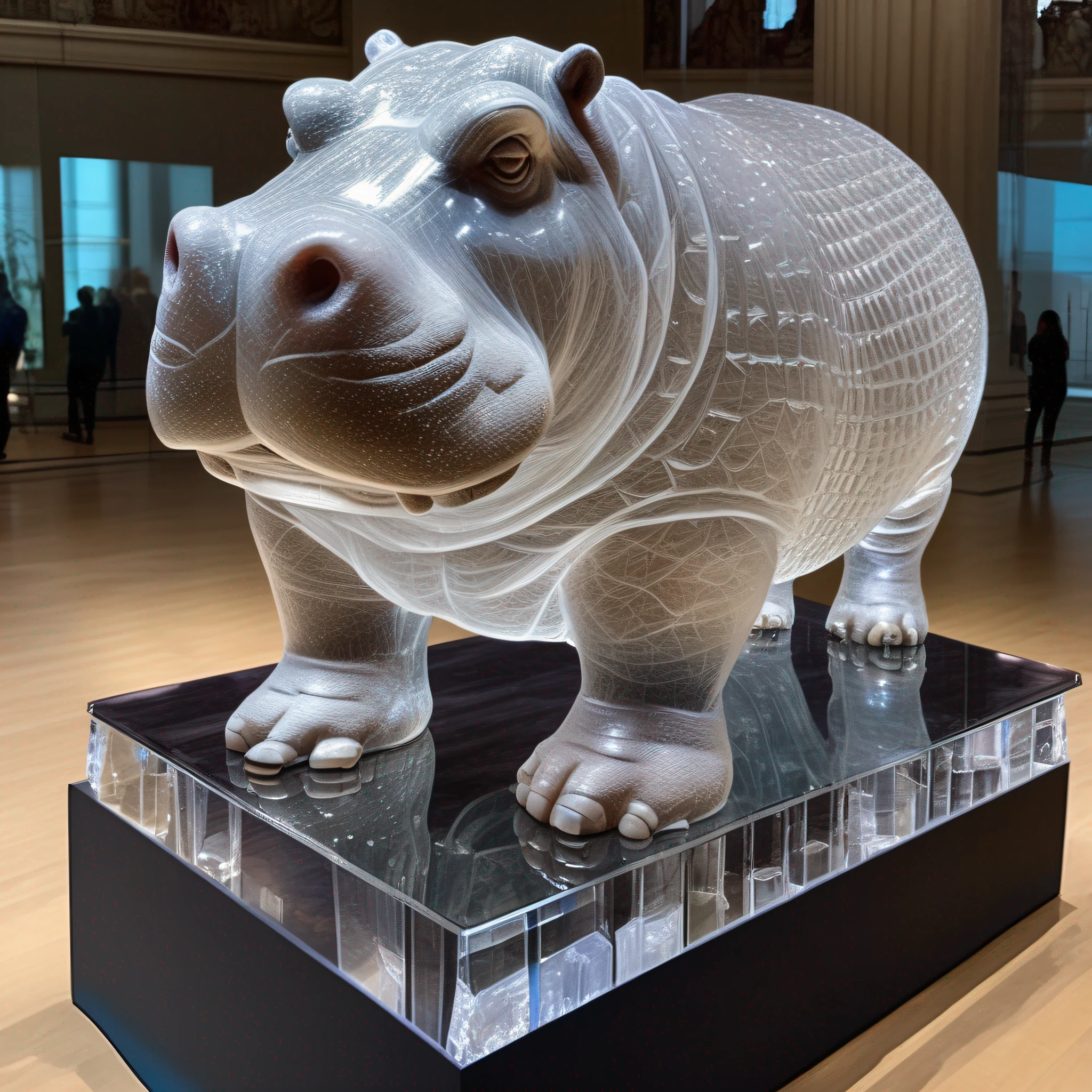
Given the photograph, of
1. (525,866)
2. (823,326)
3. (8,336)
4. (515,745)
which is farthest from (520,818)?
(8,336)

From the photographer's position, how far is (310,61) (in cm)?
621

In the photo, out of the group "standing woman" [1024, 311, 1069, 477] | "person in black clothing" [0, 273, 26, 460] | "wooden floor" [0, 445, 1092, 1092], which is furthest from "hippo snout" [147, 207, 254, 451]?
"person in black clothing" [0, 273, 26, 460]

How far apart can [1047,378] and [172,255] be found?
4.60 m

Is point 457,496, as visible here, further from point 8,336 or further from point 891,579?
point 8,336

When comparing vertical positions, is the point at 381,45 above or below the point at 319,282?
above

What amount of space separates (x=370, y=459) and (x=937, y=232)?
0.99 m

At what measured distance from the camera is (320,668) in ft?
4.39

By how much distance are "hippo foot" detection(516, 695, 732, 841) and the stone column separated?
3.52 m

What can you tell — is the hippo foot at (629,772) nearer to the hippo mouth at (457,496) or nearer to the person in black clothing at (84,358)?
the hippo mouth at (457,496)

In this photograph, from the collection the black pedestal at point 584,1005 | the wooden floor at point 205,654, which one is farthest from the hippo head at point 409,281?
the wooden floor at point 205,654

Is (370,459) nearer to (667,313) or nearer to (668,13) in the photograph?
(667,313)

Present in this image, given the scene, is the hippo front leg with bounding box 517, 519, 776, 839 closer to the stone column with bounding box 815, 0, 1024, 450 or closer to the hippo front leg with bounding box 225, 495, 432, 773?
the hippo front leg with bounding box 225, 495, 432, 773

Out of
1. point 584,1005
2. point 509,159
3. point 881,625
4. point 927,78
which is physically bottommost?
point 584,1005

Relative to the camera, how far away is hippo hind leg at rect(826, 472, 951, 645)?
5.99 feet
